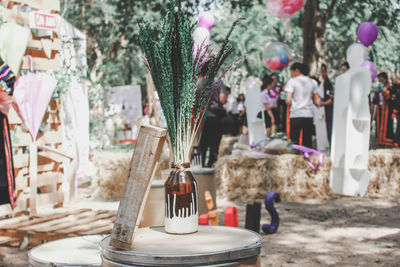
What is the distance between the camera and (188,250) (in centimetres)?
173

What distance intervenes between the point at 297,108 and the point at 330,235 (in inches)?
110

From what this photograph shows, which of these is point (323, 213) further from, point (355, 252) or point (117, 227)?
point (117, 227)

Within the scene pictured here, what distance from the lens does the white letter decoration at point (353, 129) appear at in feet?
22.2

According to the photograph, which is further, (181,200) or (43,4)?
(43,4)

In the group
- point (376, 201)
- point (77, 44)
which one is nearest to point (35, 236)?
point (376, 201)

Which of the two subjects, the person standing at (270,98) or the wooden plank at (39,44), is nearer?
the wooden plank at (39,44)

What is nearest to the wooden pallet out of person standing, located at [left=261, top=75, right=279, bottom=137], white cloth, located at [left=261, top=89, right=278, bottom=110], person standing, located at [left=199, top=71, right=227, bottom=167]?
person standing, located at [left=199, top=71, right=227, bottom=167]

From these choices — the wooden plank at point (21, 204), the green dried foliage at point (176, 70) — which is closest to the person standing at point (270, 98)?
the wooden plank at point (21, 204)

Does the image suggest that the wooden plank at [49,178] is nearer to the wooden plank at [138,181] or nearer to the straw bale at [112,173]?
the straw bale at [112,173]

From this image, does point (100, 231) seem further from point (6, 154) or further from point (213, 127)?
point (213, 127)

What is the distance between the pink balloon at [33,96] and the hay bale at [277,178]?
8.58 ft

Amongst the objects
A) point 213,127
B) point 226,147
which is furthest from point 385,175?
point 226,147

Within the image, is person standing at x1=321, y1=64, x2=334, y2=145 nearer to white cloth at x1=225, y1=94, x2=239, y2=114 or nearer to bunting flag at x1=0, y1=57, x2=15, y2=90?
white cloth at x1=225, y1=94, x2=239, y2=114

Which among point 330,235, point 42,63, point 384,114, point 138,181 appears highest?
point 42,63
